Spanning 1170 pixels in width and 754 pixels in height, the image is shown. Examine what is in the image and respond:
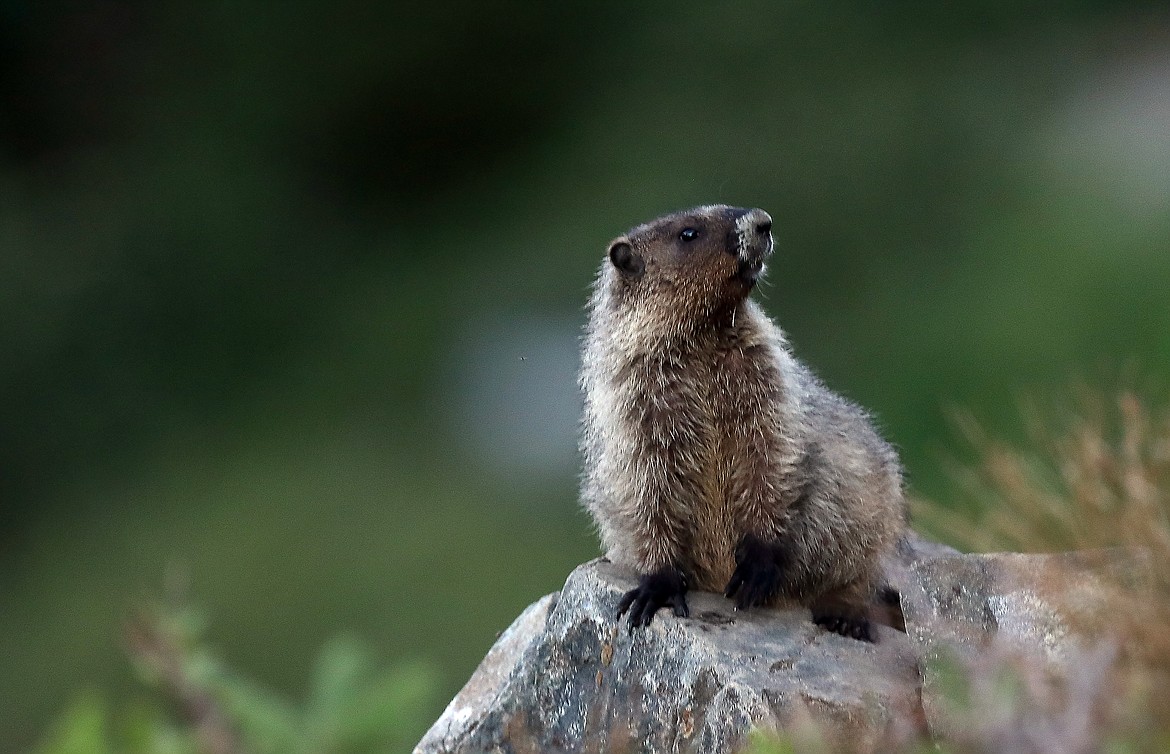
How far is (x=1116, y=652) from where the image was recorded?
3.70 metres

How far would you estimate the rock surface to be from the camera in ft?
16.0

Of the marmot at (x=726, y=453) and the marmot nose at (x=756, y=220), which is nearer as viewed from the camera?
the marmot at (x=726, y=453)

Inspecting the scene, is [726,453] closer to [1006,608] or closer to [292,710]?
[1006,608]

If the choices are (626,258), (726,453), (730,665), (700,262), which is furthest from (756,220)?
(730,665)

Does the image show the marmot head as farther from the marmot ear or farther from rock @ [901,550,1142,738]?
rock @ [901,550,1142,738]

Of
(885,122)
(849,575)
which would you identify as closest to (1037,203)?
(885,122)

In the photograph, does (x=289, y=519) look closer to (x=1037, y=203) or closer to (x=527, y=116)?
(x=527, y=116)

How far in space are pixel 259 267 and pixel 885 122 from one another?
23.7ft

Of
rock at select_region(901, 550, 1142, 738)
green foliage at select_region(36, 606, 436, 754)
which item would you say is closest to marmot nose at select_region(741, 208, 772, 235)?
rock at select_region(901, 550, 1142, 738)

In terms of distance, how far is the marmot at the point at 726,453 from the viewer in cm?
605

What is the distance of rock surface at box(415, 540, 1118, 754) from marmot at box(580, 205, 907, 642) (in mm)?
144

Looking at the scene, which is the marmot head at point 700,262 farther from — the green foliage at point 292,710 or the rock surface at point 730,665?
the green foliage at point 292,710

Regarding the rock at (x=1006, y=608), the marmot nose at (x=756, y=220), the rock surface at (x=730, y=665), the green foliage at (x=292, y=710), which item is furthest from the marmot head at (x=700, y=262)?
the green foliage at (x=292, y=710)

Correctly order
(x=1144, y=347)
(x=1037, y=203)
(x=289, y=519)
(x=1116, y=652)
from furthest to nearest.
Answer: (x=289, y=519) < (x=1037, y=203) < (x=1144, y=347) < (x=1116, y=652)
